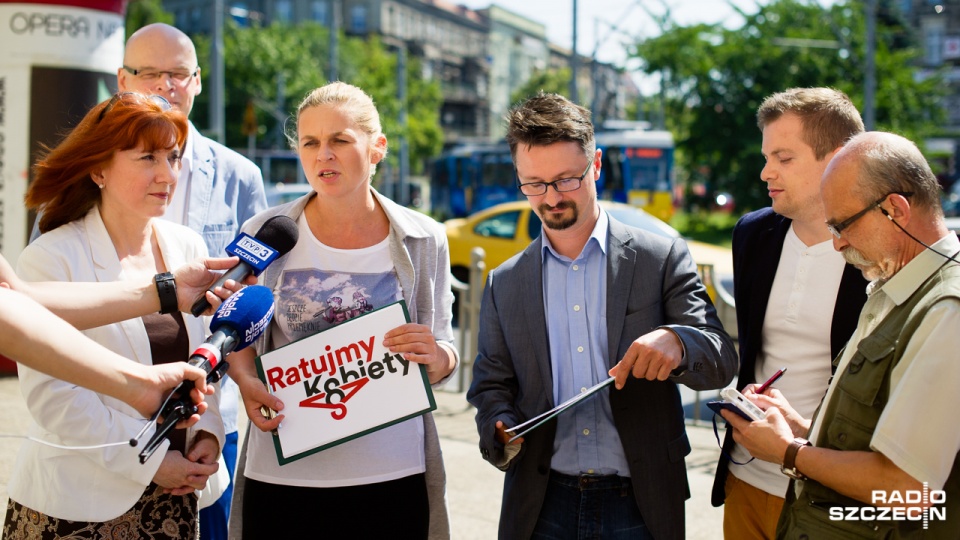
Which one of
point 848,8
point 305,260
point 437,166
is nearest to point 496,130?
point 437,166

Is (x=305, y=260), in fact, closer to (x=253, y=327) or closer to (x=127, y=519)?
(x=253, y=327)

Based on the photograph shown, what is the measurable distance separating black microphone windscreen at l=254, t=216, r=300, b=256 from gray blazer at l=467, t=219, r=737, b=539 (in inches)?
30.0

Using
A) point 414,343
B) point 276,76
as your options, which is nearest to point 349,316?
point 414,343

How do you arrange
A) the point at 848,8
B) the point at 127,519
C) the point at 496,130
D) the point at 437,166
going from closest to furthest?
the point at 127,519
the point at 848,8
the point at 437,166
the point at 496,130

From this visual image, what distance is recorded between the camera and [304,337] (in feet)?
10.3

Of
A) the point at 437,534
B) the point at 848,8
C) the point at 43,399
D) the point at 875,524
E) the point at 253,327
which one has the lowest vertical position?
the point at 437,534

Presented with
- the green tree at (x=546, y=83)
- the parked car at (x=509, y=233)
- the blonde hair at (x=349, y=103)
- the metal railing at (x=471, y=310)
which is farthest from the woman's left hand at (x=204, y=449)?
the green tree at (x=546, y=83)

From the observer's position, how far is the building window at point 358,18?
268 ft

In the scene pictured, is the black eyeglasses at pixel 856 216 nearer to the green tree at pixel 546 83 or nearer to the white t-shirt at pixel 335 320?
the white t-shirt at pixel 335 320

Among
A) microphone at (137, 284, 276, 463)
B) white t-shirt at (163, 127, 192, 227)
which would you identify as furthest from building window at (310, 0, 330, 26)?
microphone at (137, 284, 276, 463)

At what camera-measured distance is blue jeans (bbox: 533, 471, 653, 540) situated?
3029 millimetres

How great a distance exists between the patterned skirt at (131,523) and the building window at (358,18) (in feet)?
269

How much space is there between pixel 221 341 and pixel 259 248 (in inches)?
21.5

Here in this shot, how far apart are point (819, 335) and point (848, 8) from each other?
31461 millimetres
